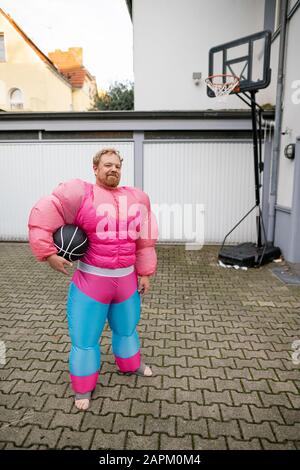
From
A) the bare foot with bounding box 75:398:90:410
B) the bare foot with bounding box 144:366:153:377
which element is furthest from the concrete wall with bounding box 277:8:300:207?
the bare foot with bounding box 75:398:90:410

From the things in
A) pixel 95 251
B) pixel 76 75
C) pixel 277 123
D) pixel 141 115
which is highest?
pixel 76 75

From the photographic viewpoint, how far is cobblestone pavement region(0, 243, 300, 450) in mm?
2371

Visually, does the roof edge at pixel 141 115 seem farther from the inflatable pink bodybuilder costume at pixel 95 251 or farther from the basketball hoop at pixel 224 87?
the inflatable pink bodybuilder costume at pixel 95 251

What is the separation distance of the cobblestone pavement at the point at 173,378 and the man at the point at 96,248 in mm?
336

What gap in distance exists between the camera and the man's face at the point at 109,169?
2521 millimetres

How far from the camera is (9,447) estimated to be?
2.25 m

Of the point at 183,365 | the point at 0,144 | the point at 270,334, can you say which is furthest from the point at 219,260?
the point at 0,144

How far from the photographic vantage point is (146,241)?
9.34 ft

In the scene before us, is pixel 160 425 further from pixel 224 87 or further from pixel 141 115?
pixel 141 115

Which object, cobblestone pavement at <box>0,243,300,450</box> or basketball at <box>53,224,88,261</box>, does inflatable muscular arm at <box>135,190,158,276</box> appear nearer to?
basketball at <box>53,224,88,261</box>

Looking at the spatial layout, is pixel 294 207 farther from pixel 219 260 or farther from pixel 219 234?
pixel 219 234

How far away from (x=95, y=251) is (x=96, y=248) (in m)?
0.03

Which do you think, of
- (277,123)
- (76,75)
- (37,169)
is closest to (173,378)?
(277,123)

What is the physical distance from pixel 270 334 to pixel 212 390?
134cm
